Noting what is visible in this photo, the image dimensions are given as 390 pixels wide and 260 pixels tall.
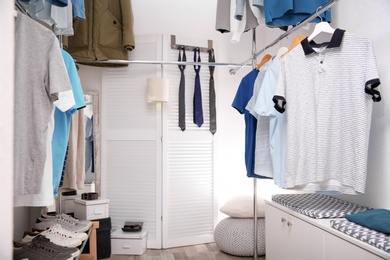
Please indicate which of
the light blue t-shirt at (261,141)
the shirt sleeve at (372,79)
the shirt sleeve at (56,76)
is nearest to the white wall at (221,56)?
the light blue t-shirt at (261,141)

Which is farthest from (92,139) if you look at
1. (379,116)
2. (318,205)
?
(379,116)

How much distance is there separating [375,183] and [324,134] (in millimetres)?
460

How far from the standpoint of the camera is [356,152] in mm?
1572

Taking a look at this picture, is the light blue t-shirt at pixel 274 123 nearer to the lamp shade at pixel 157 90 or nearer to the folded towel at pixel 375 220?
the folded towel at pixel 375 220

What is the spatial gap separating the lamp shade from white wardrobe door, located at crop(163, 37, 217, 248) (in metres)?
0.16

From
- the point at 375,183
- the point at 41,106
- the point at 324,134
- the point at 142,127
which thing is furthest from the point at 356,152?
the point at 142,127

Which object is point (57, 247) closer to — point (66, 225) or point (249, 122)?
point (66, 225)

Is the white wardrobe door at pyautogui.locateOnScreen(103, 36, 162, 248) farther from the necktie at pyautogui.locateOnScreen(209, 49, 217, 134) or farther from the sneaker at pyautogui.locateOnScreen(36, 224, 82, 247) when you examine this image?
the sneaker at pyautogui.locateOnScreen(36, 224, 82, 247)

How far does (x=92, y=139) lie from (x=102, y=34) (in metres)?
1.05

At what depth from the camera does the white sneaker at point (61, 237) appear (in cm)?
172

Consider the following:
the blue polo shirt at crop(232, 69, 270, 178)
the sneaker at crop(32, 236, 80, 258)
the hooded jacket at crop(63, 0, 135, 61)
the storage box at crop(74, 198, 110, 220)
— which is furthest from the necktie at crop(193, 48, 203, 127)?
the sneaker at crop(32, 236, 80, 258)

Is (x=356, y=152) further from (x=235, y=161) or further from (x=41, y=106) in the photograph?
(x=235, y=161)

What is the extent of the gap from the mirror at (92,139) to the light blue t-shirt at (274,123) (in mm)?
1953

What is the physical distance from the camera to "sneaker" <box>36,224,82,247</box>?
172 centimetres
